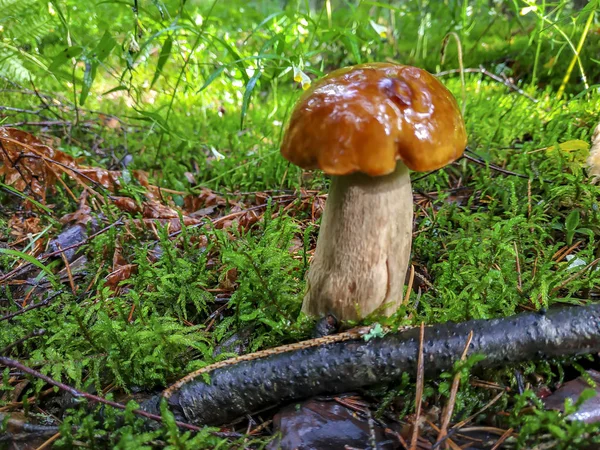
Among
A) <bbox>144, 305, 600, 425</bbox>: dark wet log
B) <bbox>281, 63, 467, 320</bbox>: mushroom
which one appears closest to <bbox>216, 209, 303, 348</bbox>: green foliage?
<bbox>281, 63, 467, 320</bbox>: mushroom

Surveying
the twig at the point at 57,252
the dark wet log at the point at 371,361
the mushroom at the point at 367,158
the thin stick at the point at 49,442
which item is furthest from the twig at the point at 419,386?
the twig at the point at 57,252

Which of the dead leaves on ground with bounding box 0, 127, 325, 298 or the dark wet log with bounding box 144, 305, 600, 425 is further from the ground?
the dead leaves on ground with bounding box 0, 127, 325, 298

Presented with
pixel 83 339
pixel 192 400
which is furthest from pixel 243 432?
pixel 83 339

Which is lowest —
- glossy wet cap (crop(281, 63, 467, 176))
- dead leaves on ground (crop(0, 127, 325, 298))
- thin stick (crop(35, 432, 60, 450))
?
thin stick (crop(35, 432, 60, 450))

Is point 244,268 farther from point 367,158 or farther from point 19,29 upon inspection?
point 19,29

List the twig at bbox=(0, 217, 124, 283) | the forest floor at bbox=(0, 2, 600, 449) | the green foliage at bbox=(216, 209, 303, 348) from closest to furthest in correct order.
A: the forest floor at bbox=(0, 2, 600, 449), the green foliage at bbox=(216, 209, 303, 348), the twig at bbox=(0, 217, 124, 283)

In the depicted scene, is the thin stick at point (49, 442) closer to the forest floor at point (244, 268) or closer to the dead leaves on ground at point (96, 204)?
the forest floor at point (244, 268)

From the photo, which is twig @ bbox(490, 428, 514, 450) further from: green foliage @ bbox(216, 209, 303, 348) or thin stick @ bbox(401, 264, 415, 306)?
green foliage @ bbox(216, 209, 303, 348)
